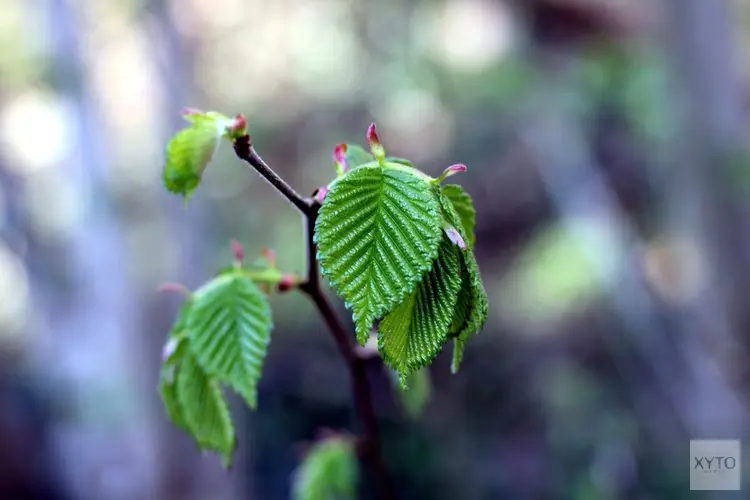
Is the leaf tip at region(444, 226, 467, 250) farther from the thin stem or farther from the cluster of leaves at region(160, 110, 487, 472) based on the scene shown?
the thin stem

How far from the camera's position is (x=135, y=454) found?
324cm

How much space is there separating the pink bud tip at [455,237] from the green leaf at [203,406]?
35cm

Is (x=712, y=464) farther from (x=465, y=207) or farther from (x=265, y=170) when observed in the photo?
(x=265, y=170)

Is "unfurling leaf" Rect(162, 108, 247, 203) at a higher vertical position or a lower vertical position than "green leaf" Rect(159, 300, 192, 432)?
higher

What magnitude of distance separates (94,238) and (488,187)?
257 centimetres

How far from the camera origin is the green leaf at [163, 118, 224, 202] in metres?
0.53

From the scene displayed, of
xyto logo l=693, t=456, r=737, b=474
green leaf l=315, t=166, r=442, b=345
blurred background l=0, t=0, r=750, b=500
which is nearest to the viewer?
green leaf l=315, t=166, r=442, b=345

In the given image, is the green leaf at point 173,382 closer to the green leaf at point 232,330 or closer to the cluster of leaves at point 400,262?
the green leaf at point 232,330

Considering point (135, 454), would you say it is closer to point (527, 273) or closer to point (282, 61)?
point (527, 273)

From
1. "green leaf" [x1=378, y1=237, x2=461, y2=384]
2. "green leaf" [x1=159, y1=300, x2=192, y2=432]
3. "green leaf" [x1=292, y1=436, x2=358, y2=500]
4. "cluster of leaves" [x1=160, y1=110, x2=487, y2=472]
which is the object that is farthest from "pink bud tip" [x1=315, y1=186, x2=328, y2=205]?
"green leaf" [x1=292, y1=436, x2=358, y2=500]

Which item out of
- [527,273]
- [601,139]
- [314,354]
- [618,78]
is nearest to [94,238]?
[314,354]

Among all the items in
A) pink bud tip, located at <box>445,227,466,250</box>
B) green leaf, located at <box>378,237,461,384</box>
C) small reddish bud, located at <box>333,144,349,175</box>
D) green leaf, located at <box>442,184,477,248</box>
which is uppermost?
small reddish bud, located at <box>333,144,349,175</box>

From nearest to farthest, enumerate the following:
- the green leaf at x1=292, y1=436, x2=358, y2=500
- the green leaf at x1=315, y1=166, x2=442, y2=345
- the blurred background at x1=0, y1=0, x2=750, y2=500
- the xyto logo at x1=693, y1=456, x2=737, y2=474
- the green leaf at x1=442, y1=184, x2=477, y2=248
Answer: the green leaf at x1=315, y1=166, x2=442, y2=345 < the green leaf at x1=442, y1=184, x2=477, y2=248 < the green leaf at x1=292, y1=436, x2=358, y2=500 < the xyto logo at x1=693, y1=456, x2=737, y2=474 < the blurred background at x1=0, y1=0, x2=750, y2=500

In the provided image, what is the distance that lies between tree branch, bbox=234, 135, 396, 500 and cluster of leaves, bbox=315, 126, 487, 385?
6 centimetres
